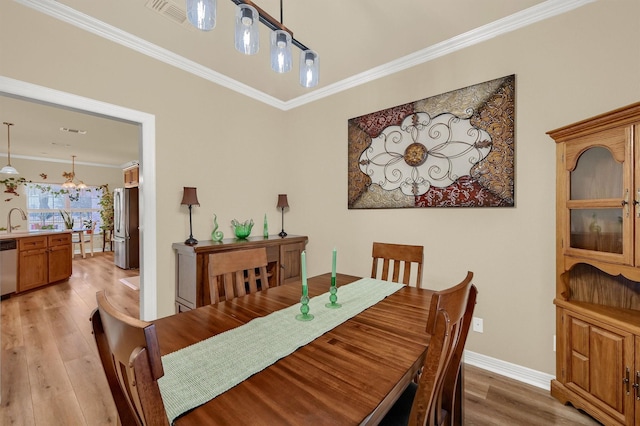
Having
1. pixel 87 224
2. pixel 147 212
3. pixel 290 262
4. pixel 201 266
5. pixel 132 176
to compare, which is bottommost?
pixel 290 262

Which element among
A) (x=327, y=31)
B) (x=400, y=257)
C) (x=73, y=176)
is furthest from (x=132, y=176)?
(x=400, y=257)

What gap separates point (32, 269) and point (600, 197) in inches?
271

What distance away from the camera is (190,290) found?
2.37 meters

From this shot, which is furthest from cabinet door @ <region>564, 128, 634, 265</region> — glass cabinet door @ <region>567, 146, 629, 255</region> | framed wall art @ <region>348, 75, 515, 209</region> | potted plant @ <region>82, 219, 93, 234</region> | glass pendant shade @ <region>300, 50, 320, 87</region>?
potted plant @ <region>82, 219, 93, 234</region>

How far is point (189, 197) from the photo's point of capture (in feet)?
8.34

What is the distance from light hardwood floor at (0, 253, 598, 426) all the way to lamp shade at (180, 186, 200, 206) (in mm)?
1496

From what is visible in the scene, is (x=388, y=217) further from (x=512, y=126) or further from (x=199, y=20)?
(x=199, y=20)

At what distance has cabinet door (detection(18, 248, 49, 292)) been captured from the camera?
4.15 metres

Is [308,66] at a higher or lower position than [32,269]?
higher

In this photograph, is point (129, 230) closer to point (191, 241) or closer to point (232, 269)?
point (191, 241)

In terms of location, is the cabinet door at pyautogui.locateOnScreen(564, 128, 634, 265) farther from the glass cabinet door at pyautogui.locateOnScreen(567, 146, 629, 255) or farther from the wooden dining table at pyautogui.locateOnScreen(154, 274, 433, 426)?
the wooden dining table at pyautogui.locateOnScreen(154, 274, 433, 426)

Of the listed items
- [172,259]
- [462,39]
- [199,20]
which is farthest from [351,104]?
[172,259]

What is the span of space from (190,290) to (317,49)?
241 centimetres

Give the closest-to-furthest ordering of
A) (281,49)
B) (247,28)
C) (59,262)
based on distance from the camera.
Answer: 1. (247,28)
2. (281,49)
3. (59,262)
